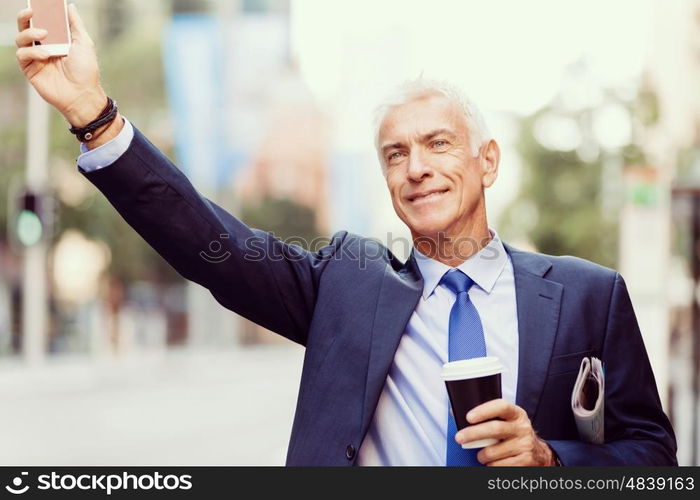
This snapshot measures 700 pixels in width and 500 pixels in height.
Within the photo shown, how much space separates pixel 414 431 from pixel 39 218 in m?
13.8

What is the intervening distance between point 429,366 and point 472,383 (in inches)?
13.5

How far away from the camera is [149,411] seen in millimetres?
16000

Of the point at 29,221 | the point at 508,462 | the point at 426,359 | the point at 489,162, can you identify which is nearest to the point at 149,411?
the point at 29,221

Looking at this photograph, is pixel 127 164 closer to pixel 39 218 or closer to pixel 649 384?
pixel 649 384

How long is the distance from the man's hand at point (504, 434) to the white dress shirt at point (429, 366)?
0.69 feet

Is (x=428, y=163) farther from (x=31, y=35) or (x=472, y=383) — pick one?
(x=31, y=35)

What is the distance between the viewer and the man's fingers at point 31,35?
1.92 metres

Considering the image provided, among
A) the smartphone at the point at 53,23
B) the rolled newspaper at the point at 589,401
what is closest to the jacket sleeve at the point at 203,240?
the smartphone at the point at 53,23

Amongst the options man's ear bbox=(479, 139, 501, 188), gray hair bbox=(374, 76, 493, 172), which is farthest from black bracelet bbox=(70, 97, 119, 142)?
man's ear bbox=(479, 139, 501, 188)

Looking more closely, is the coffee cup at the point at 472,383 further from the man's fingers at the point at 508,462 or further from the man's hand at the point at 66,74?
the man's hand at the point at 66,74

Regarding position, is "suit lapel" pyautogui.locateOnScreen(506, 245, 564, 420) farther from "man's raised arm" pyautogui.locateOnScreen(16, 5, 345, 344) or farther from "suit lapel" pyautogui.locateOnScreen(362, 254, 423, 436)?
"man's raised arm" pyautogui.locateOnScreen(16, 5, 345, 344)

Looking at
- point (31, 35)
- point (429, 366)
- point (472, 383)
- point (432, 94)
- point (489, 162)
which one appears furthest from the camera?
point (489, 162)

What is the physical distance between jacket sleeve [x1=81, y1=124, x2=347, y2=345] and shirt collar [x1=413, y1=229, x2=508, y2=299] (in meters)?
0.29

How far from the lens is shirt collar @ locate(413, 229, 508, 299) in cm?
225
